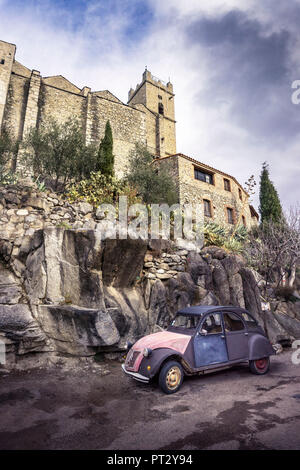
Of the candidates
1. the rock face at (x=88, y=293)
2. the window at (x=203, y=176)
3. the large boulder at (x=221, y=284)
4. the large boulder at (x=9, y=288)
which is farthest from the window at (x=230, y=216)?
the large boulder at (x=9, y=288)

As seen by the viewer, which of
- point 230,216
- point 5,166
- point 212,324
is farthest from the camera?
point 230,216

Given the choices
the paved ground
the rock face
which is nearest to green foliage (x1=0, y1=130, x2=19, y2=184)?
the rock face

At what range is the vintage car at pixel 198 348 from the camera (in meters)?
4.80

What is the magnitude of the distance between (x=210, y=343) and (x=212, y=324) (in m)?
0.43

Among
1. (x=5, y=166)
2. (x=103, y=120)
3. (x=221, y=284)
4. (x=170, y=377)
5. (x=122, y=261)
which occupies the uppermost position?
(x=103, y=120)

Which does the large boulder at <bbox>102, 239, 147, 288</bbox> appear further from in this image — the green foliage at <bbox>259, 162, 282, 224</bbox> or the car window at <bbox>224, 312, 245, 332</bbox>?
the green foliage at <bbox>259, 162, 282, 224</bbox>

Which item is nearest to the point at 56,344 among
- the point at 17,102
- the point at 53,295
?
the point at 53,295

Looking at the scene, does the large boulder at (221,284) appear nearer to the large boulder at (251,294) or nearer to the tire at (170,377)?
the large boulder at (251,294)

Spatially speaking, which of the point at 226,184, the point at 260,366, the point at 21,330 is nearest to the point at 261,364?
the point at 260,366

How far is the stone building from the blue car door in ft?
50.4

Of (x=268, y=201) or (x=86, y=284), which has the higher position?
(x=268, y=201)

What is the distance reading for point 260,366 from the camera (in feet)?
19.9

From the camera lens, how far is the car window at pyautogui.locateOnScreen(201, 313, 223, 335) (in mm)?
5527

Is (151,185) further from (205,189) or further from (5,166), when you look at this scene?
(205,189)
